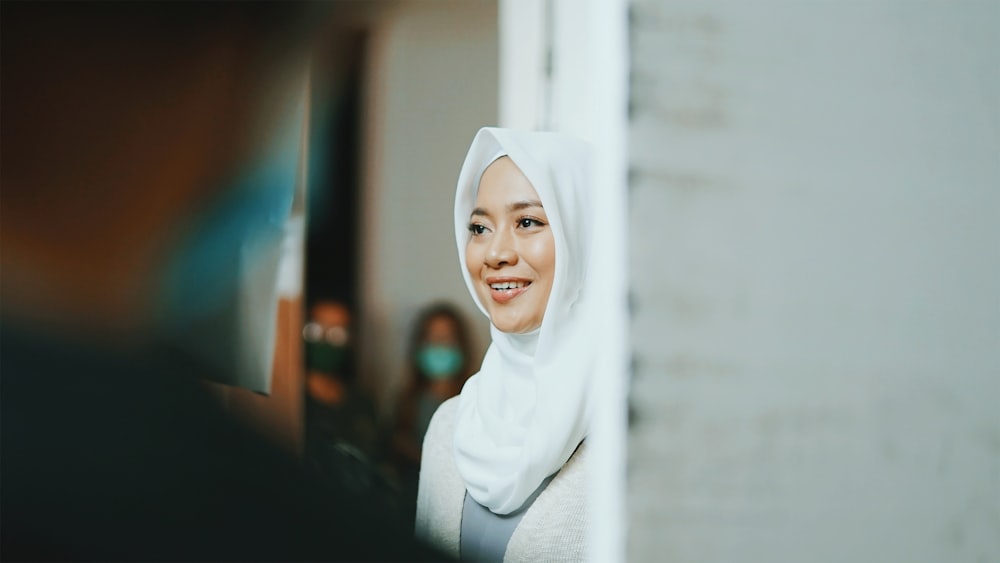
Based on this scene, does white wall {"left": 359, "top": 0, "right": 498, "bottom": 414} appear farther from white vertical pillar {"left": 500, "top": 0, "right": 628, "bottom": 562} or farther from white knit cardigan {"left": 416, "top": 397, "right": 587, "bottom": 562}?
white vertical pillar {"left": 500, "top": 0, "right": 628, "bottom": 562}

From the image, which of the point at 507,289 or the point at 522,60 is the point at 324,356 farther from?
the point at 522,60

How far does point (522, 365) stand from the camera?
77 cm

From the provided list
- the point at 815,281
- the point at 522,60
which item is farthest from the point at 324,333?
the point at 815,281

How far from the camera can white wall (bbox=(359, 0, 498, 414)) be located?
882mm

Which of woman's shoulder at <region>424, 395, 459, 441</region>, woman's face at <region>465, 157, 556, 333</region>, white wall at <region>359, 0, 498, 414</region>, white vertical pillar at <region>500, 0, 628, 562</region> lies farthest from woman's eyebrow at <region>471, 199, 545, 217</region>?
white vertical pillar at <region>500, 0, 628, 562</region>

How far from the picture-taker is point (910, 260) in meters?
0.43

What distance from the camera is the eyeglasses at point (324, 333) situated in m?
0.87

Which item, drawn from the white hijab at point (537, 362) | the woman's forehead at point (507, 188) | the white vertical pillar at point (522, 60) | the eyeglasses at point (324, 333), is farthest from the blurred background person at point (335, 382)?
the white vertical pillar at point (522, 60)

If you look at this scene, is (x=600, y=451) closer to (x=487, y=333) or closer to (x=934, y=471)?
(x=934, y=471)

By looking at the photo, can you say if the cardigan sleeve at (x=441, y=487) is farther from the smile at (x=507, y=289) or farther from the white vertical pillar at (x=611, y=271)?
the white vertical pillar at (x=611, y=271)

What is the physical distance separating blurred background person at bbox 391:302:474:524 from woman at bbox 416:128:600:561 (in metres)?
0.04

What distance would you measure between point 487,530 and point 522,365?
0.18 metres

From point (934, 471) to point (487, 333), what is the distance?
0.52 metres

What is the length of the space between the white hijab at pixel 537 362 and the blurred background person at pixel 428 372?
6cm
